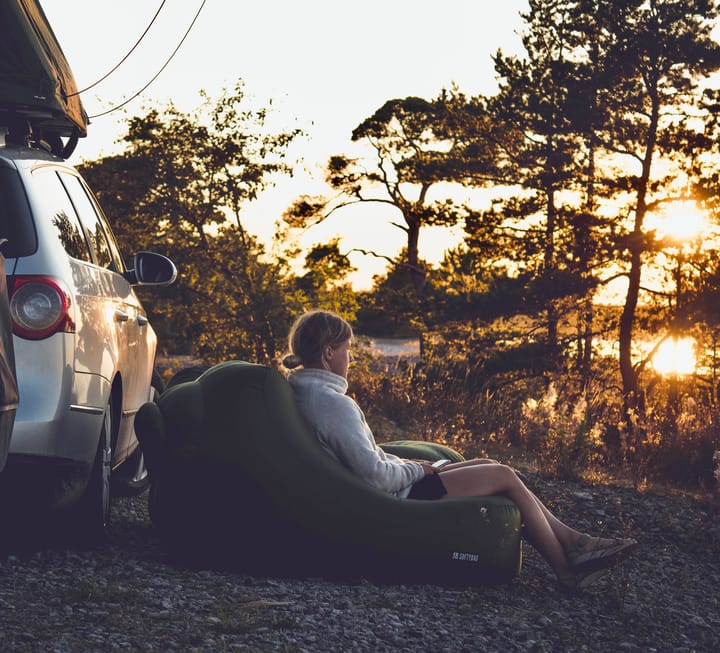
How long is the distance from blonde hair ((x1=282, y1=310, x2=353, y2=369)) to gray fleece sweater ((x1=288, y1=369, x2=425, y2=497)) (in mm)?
66

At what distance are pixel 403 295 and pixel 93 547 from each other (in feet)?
90.5

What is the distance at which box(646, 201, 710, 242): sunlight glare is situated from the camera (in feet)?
84.6

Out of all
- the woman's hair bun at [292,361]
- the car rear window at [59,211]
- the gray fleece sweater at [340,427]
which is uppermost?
the car rear window at [59,211]

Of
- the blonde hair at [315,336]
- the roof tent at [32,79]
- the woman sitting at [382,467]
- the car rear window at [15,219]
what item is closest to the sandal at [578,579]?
the woman sitting at [382,467]

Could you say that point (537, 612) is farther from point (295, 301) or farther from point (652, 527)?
point (295, 301)

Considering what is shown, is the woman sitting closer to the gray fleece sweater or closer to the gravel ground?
the gray fleece sweater

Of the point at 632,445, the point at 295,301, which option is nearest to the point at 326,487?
the point at 632,445

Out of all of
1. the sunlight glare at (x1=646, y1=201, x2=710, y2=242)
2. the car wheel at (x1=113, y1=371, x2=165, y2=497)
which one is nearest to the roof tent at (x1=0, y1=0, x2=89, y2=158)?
Result: the car wheel at (x1=113, y1=371, x2=165, y2=497)

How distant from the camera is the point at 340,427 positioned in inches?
197

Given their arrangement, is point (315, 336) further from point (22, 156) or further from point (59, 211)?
point (22, 156)

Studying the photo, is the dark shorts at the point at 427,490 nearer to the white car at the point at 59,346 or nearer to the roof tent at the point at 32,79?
the white car at the point at 59,346

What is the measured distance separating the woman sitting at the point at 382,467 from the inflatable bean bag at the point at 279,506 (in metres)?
0.09

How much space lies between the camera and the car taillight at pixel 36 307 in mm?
4539

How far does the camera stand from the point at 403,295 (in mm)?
32594
